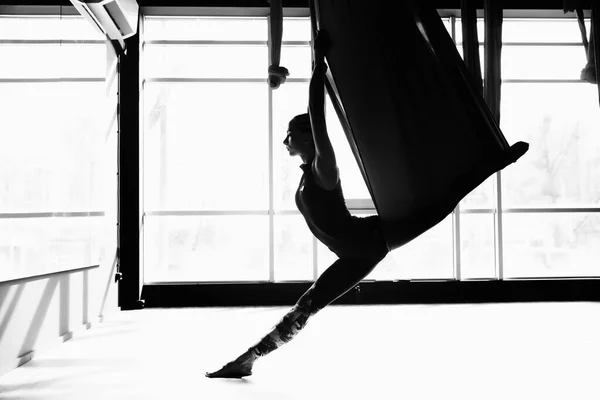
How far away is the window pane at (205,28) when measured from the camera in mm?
5398

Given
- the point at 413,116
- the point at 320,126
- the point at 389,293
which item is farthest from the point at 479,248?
the point at 413,116

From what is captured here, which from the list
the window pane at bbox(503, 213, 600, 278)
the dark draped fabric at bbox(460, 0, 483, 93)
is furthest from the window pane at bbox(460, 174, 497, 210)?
the dark draped fabric at bbox(460, 0, 483, 93)

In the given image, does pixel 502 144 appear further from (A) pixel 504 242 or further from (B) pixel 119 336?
(A) pixel 504 242

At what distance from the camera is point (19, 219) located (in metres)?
2.57

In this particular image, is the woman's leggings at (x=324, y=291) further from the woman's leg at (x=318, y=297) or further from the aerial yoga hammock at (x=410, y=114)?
the aerial yoga hammock at (x=410, y=114)

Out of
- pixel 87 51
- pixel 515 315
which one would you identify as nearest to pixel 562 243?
pixel 515 315

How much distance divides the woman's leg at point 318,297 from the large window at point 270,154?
3179 mm

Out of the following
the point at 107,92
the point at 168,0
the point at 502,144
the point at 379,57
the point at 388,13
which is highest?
the point at 168,0

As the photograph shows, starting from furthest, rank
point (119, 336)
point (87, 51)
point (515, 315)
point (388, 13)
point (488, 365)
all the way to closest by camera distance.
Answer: point (515, 315), point (87, 51), point (119, 336), point (488, 365), point (388, 13)

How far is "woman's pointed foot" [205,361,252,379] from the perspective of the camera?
81.9 inches

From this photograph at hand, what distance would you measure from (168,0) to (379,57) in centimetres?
472

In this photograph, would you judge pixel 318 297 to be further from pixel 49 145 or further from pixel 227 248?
pixel 227 248

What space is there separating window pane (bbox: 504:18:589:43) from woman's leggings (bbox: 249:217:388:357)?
4904 mm

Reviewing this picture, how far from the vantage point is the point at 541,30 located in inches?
227
